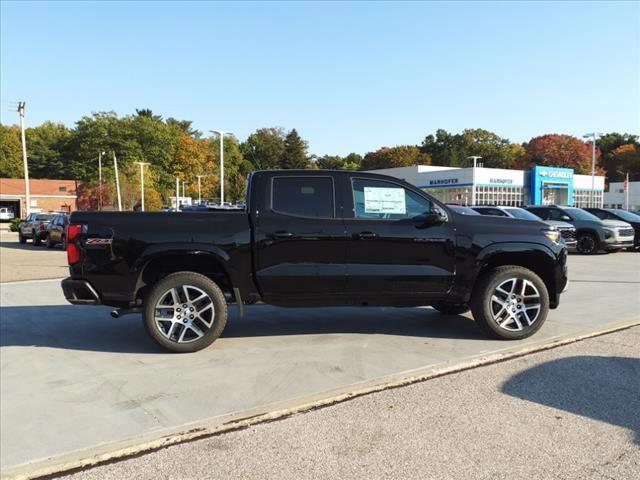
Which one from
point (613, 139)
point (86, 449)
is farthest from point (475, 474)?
point (613, 139)

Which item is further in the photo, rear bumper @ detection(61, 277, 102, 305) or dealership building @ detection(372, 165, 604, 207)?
dealership building @ detection(372, 165, 604, 207)

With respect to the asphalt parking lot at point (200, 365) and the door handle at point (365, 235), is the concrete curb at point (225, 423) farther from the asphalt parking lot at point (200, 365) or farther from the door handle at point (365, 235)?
the door handle at point (365, 235)

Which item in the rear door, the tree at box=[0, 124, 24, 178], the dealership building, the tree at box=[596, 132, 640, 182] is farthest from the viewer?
the tree at box=[596, 132, 640, 182]

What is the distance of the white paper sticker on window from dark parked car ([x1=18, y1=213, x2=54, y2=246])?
22.2 m

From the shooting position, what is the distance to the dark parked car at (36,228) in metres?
24.2

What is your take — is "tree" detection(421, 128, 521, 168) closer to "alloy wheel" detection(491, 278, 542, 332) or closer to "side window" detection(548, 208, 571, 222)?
"side window" detection(548, 208, 571, 222)

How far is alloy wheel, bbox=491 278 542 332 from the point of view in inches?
235

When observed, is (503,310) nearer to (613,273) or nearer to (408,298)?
(408,298)

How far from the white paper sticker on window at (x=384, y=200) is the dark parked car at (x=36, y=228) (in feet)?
72.7

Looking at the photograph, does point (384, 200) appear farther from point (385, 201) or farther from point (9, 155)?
point (9, 155)

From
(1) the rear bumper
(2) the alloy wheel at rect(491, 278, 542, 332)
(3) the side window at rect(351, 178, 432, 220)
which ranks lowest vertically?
(2) the alloy wheel at rect(491, 278, 542, 332)

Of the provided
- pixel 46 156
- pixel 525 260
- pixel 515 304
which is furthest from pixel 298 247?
pixel 46 156

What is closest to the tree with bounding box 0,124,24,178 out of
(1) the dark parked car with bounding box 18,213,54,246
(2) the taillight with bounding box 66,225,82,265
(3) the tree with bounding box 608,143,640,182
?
(1) the dark parked car with bounding box 18,213,54,246

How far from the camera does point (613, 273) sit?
12289mm
